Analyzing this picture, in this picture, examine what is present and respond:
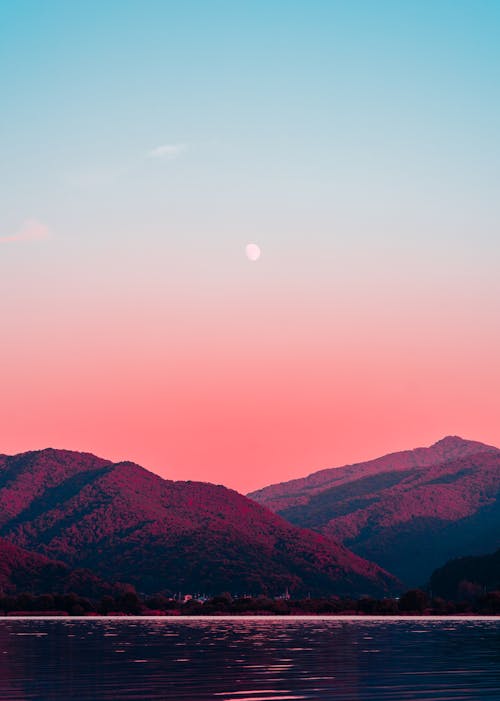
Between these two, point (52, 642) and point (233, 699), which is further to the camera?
point (52, 642)

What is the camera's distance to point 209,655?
10031 cm

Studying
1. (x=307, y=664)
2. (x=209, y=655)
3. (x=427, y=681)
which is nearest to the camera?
(x=427, y=681)

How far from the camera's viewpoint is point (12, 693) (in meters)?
63.1

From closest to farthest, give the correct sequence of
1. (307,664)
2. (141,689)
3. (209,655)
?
(141,689), (307,664), (209,655)

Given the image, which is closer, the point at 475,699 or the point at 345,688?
the point at 475,699

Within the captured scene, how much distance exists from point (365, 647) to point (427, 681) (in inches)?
1942

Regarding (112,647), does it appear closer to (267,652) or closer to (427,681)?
(267,652)

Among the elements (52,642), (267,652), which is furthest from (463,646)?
(52,642)

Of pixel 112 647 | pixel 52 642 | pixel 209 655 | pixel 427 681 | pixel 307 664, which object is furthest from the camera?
pixel 52 642

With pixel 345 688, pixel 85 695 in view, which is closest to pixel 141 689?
pixel 85 695

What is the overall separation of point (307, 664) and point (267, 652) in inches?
689

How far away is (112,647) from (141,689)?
52.5 meters

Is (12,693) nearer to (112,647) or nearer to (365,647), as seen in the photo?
(112,647)

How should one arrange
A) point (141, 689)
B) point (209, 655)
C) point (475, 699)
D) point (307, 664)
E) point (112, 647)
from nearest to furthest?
1. point (475, 699)
2. point (141, 689)
3. point (307, 664)
4. point (209, 655)
5. point (112, 647)
